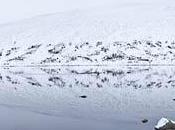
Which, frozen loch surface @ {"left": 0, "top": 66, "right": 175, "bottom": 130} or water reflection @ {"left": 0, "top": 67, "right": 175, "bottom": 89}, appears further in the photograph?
water reflection @ {"left": 0, "top": 67, "right": 175, "bottom": 89}

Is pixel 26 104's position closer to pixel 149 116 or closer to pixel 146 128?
pixel 149 116

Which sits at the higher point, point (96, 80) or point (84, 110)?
point (84, 110)

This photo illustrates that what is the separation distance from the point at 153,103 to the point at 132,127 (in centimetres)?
1561

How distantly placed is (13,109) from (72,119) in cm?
1104

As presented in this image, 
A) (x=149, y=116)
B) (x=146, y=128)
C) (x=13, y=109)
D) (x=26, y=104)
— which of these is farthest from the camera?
(x=26, y=104)

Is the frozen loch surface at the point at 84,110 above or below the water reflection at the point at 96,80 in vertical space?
above

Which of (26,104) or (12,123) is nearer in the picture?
(12,123)

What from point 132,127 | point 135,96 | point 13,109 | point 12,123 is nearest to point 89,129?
point 132,127

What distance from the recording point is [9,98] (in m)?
62.1

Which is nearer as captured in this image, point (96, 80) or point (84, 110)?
point (84, 110)

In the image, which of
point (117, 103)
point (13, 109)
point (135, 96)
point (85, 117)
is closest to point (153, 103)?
point (117, 103)

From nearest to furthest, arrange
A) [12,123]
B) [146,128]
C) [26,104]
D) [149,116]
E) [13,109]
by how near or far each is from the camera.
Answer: [146,128] < [12,123] < [149,116] < [13,109] < [26,104]

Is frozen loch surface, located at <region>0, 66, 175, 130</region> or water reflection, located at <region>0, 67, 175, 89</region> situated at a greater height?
frozen loch surface, located at <region>0, 66, 175, 130</region>

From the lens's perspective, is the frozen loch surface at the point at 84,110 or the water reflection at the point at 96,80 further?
the water reflection at the point at 96,80
